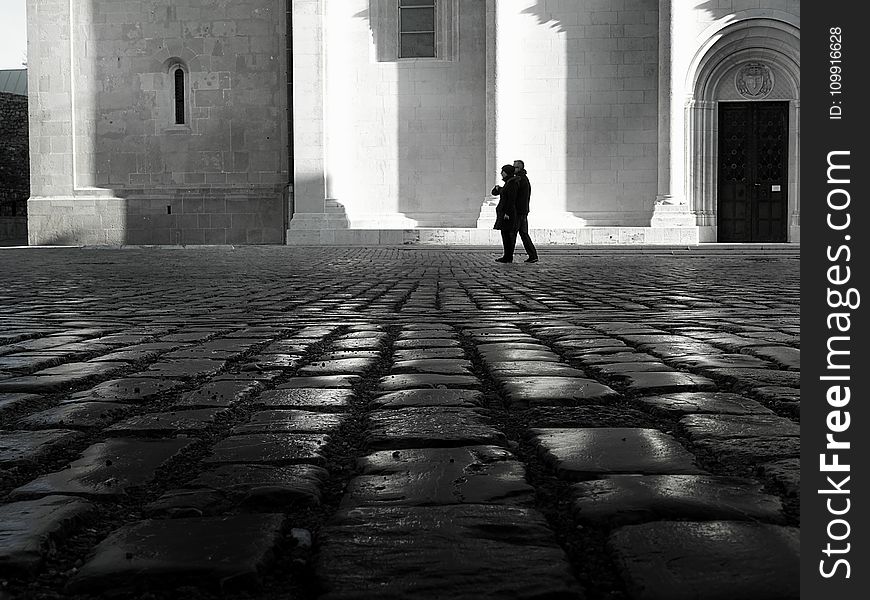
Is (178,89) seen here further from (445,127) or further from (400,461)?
(400,461)

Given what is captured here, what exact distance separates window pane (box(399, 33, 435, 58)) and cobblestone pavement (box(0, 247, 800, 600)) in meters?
20.1

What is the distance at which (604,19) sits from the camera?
76.6ft

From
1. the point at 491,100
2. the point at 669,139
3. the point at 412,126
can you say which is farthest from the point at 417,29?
the point at 669,139

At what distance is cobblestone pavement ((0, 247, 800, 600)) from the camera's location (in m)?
1.32

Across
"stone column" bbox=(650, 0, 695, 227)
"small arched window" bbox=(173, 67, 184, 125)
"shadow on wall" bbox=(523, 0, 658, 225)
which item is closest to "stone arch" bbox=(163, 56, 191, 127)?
"small arched window" bbox=(173, 67, 184, 125)

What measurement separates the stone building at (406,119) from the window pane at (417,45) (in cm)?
5

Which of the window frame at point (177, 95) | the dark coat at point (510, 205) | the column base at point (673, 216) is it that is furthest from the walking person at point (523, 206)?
the window frame at point (177, 95)

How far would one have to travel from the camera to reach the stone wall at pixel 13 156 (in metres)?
36.2

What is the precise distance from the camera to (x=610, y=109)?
23234mm

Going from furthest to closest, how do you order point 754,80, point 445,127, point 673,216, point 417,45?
1. point 417,45
2. point 445,127
3. point 754,80
4. point 673,216

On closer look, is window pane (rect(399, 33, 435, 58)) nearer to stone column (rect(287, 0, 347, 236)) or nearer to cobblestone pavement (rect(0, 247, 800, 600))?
stone column (rect(287, 0, 347, 236))

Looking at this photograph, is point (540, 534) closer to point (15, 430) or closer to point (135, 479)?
point (135, 479)

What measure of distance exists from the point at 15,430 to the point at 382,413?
91 centimetres

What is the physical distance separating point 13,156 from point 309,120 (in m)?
19.0
